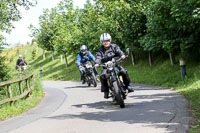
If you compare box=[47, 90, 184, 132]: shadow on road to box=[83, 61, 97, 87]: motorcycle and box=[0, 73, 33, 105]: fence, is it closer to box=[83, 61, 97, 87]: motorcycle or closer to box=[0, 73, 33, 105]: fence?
box=[0, 73, 33, 105]: fence

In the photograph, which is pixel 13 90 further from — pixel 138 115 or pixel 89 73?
pixel 138 115

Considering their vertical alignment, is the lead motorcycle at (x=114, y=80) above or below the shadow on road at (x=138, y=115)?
above

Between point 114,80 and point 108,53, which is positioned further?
point 108,53

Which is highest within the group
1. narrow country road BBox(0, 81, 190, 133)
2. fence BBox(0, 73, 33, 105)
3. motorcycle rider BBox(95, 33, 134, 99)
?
motorcycle rider BBox(95, 33, 134, 99)

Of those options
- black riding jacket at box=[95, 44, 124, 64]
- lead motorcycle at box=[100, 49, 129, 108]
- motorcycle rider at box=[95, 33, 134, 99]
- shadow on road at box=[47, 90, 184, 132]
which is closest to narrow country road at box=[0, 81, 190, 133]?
shadow on road at box=[47, 90, 184, 132]

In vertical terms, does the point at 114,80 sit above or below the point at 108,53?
below

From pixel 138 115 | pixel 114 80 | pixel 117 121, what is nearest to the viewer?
pixel 117 121

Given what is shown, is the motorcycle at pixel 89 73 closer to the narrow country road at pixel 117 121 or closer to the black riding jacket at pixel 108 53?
the black riding jacket at pixel 108 53

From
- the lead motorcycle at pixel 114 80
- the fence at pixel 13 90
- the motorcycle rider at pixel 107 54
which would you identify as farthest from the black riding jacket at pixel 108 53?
the fence at pixel 13 90

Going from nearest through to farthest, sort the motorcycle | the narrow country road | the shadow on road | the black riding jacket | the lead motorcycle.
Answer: the narrow country road → the shadow on road → the lead motorcycle → the black riding jacket → the motorcycle

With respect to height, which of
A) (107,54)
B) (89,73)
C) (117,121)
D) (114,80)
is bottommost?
(117,121)

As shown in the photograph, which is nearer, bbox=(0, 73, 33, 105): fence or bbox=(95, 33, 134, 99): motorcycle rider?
bbox=(95, 33, 134, 99): motorcycle rider

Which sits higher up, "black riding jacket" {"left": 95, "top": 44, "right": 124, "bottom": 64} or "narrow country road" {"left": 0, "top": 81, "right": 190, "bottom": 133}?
"black riding jacket" {"left": 95, "top": 44, "right": 124, "bottom": 64}

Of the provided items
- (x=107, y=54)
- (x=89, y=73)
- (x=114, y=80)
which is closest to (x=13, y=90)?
(x=107, y=54)
